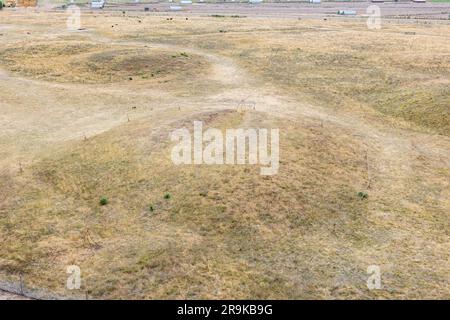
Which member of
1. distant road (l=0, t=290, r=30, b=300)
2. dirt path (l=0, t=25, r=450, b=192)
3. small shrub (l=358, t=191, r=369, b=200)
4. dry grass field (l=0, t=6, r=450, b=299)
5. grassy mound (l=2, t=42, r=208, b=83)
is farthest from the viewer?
grassy mound (l=2, t=42, r=208, b=83)

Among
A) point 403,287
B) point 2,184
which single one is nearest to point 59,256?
point 2,184

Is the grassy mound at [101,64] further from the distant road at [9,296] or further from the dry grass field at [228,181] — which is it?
the distant road at [9,296]

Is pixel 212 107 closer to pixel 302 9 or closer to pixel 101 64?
pixel 101 64

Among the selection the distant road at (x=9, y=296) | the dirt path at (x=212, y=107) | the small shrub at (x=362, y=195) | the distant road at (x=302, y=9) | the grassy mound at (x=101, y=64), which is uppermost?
the distant road at (x=302, y=9)

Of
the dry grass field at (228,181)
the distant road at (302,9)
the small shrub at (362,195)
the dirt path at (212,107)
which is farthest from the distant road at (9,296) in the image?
the distant road at (302,9)

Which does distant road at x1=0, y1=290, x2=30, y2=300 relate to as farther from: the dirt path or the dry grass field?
the dirt path

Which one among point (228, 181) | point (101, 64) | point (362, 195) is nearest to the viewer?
point (362, 195)

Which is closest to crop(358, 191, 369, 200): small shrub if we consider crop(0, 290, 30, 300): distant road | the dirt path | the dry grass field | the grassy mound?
the dry grass field

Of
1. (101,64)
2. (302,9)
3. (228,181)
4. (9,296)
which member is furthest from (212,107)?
(302,9)

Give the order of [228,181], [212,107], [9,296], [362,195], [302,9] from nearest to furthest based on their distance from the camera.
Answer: [9,296], [362,195], [228,181], [212,107], [302,9]
